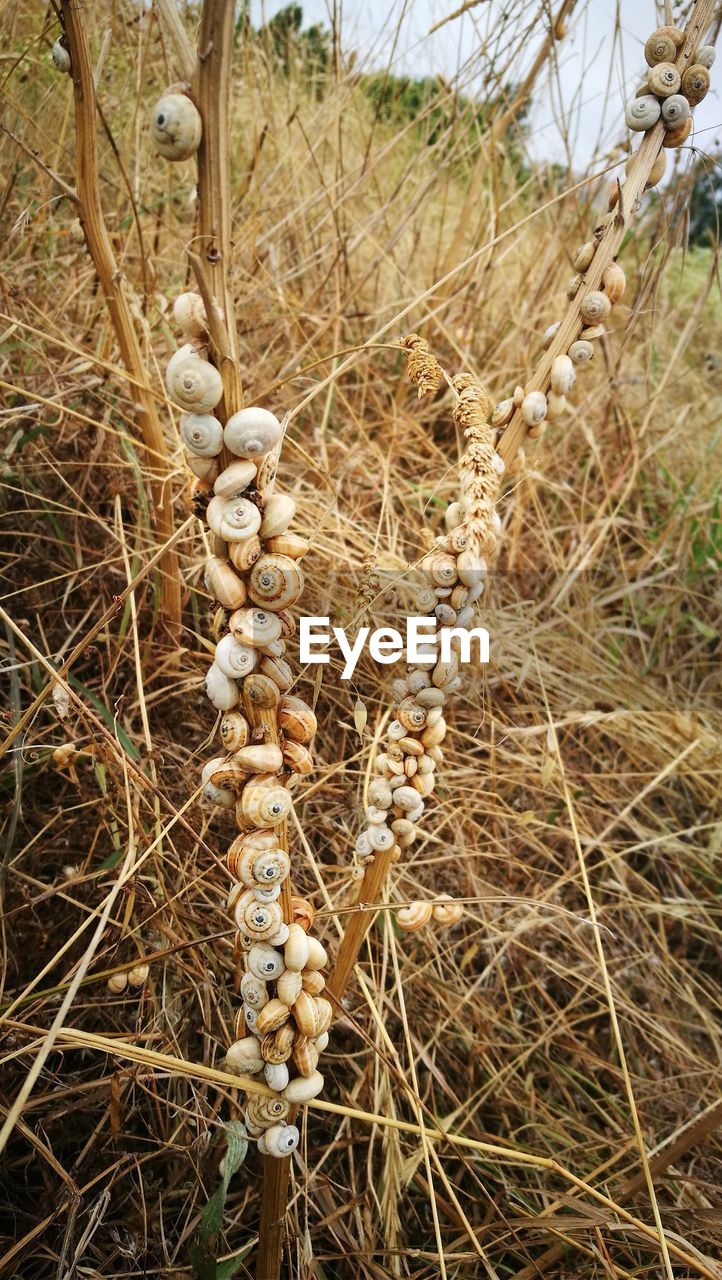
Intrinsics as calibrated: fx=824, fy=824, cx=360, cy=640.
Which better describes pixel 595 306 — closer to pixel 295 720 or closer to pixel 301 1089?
pixel 295 720

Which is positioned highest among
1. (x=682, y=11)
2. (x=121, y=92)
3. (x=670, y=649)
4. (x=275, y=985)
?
(x=682, y=11)

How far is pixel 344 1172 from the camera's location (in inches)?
37.4

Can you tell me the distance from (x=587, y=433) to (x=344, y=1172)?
4.52 feet

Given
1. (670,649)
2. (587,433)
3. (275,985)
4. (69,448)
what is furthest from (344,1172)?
(587,433)

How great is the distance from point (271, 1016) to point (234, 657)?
0.84ft

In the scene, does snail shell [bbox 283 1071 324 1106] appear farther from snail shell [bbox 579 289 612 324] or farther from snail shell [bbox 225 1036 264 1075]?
snail shell [bbox 579 289 612 324]

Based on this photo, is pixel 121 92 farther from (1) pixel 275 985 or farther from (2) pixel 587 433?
(1) pixel 275 985

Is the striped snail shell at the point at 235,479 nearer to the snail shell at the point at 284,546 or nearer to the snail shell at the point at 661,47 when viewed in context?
the snail shell at the point at 284,546

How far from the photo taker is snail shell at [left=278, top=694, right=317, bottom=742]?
1.79 feet

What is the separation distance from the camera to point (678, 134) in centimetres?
60

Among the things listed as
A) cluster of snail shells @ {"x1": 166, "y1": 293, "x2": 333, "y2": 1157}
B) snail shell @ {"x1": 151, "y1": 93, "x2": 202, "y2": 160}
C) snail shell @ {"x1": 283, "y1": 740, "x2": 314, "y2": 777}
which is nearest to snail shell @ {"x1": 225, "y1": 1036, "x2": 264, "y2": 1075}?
cluster of snail shells @ {"x1": 166, "y1": 293, "x2": 333, "y2": 1157}

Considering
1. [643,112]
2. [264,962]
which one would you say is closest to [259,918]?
[264,962]

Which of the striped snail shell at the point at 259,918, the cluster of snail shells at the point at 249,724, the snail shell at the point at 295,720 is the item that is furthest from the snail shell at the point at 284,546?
the striped snail shell at the point at 259,918

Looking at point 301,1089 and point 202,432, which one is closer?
point 202,432
